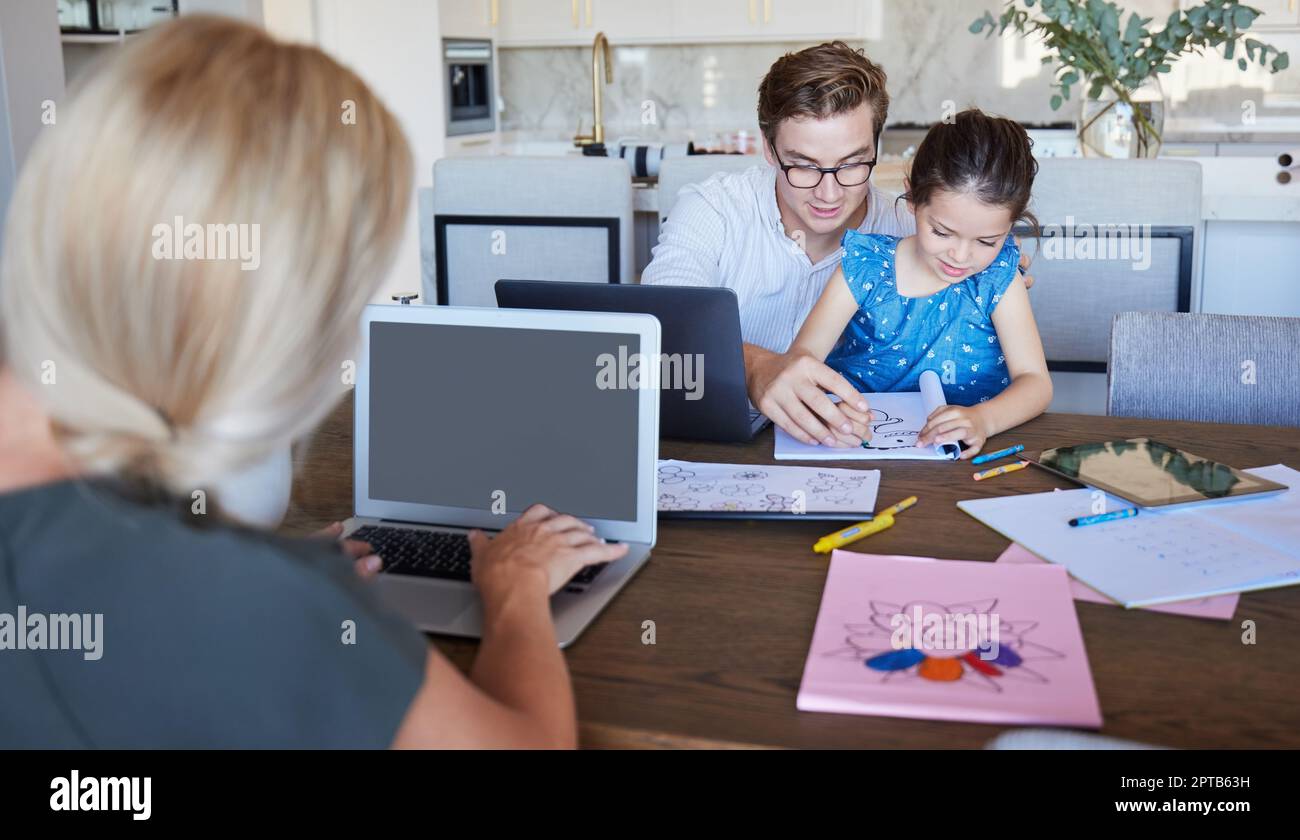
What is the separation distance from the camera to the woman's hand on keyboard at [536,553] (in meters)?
0.98

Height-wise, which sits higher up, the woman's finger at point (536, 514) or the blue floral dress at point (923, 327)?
the blue floral dress at point (923, 327)

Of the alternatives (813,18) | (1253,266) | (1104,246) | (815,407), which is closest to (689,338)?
(815,407)

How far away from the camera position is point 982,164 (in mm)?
1672

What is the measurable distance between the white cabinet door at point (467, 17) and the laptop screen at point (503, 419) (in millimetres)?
4165

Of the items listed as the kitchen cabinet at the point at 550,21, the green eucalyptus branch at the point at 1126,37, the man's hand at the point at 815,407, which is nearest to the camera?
the man's hand at the point at 815,407

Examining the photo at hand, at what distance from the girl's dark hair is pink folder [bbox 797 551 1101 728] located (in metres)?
0.78

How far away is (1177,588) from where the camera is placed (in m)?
1.01

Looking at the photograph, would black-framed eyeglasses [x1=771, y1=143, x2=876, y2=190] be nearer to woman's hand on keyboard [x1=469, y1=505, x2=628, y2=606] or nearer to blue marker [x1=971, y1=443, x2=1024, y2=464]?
blue marker [x1=971, y1=443, x2=1024, y2=464]

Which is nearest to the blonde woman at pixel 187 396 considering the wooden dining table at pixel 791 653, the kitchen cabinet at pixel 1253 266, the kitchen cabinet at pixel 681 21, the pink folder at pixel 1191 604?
the wooden dining table at pixel 791 653

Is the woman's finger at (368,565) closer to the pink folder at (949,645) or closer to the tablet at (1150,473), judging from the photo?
the pink folder at (949,645)

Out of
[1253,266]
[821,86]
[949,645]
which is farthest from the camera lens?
[1253,266]

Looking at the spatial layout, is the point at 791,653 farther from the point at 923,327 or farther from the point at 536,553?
the point at 923,327

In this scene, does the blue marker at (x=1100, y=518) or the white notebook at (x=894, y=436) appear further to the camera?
the white notebook at (x=894, y=436)

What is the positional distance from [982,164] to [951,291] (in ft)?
0.80
